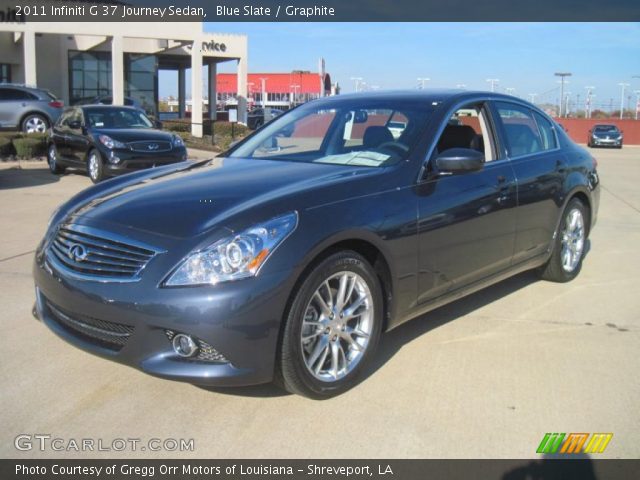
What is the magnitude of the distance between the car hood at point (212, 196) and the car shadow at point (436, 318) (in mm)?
1174

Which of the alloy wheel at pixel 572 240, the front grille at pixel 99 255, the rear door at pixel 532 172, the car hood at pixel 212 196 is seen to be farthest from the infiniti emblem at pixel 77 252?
the alloy wheel at pixel 572 240

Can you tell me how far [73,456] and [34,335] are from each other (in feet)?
5.44

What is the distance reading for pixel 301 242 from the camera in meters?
3.23

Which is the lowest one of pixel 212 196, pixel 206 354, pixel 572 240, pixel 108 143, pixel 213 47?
pixel 206 354

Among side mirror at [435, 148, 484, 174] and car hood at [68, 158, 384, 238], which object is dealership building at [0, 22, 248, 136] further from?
side mirror at [435, 148, 484, 174]

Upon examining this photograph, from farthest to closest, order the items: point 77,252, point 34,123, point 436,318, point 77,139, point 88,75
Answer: point 88,75, point 34,123, point 77,139, point 436,318, point 77,252

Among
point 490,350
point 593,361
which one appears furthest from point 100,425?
point 593,361

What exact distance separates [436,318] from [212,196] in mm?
2129

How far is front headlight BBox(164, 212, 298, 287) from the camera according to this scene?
10.0ft

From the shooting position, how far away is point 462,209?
4.24 meters

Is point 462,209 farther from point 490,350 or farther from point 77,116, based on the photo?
point 77,116

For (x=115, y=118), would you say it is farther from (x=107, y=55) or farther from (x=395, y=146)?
(x=107, y=55)

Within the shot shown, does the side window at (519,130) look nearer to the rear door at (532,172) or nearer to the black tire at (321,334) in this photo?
the rear door at (532,172)

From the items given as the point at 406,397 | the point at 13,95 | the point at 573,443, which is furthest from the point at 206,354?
the point at 13,95
